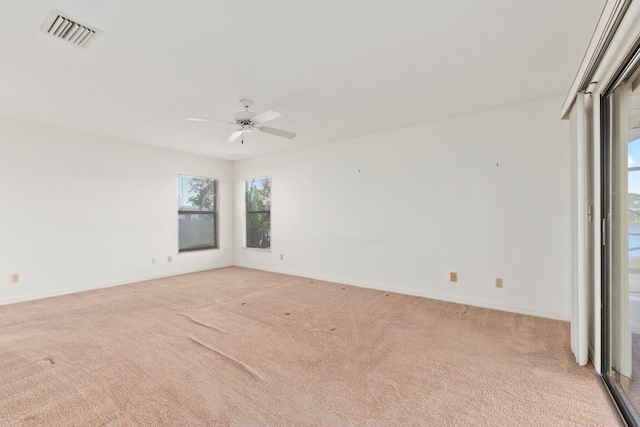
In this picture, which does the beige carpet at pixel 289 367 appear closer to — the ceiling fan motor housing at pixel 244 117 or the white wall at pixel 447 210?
the white wall at pixel 447 210

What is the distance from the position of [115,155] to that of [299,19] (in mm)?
4290

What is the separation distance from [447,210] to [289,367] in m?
2.82

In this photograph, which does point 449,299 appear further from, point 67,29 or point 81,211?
point 81,211

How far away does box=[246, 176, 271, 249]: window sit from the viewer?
6113 mm

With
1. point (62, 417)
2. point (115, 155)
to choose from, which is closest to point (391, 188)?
point (62, 417)

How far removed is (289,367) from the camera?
2156mm

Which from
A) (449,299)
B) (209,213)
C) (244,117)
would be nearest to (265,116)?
(244,117)

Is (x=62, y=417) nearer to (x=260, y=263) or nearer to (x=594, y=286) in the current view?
(x=594, y=286)

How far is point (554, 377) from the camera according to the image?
2.01 meters

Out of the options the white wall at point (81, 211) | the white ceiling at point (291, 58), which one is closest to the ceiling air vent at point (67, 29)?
the white ceiling at point (291, 58)

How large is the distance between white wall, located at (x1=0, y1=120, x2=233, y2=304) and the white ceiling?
0.62 metres

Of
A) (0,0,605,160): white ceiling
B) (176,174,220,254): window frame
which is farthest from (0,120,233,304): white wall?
(0,0,605,160): white ceiling

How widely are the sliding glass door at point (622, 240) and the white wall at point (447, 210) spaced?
137cm

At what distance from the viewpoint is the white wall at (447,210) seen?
10.5 ft
